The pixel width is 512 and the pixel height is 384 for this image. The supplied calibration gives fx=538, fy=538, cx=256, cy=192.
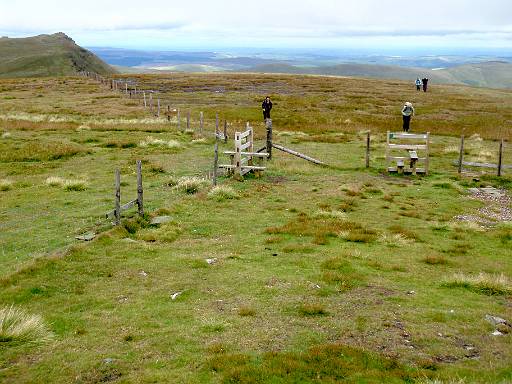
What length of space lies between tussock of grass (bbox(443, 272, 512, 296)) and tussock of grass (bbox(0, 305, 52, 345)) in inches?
373

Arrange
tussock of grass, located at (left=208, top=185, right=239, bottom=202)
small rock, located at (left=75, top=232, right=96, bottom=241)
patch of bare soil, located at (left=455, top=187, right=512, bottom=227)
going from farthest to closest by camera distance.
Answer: tussock of grass, located at (left=208, top=185, right=239, bottom=202) → patch of bare soil, located at (left=455, top=187, right=512, bottom=227) → small rock, located at (left=75, top=232, right=96, bottom=241)

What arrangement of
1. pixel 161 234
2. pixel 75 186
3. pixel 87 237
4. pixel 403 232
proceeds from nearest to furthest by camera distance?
pixel 87 237
pixel 161 234
pixel 403 232
pixel 75 186

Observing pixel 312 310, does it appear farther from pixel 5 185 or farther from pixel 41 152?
pixel 41 152

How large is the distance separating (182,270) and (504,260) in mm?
9486

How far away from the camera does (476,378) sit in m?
8.84

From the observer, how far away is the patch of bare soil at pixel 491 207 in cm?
2103

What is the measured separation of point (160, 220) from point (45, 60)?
527 feet

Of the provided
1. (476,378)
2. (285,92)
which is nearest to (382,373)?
(476,378)

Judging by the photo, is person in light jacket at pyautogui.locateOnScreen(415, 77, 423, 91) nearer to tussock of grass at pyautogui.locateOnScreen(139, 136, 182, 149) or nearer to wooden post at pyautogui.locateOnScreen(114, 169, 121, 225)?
tussock of grass at pyautogui.locateOnScreen(139, 136, 182, 149)

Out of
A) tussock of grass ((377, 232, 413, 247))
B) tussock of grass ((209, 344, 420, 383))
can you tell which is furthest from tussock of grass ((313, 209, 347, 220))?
tussock of grass ((209, 344, 420, 383))

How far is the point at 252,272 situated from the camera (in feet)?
46.5

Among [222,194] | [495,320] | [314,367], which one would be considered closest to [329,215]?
[222,194]

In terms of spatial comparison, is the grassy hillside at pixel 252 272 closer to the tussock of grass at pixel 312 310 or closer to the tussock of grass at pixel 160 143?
the tussock of grass at pixel 312 310

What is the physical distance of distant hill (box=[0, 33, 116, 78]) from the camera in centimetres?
15394
